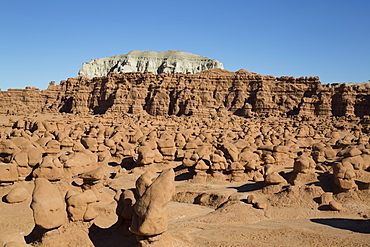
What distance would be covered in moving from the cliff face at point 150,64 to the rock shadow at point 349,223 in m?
76.2

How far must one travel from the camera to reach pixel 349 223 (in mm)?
8477

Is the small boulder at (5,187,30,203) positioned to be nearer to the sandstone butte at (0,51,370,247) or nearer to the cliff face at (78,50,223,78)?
the sandstone butte at (0,51,370,247)

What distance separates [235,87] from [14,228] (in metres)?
50.2

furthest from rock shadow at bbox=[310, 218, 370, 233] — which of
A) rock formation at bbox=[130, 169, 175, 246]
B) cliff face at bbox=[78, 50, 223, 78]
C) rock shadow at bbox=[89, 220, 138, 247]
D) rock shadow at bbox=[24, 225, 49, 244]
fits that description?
cliff face at bbox=[78, 50, 223, 78]

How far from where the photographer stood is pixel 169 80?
5841 centimetres

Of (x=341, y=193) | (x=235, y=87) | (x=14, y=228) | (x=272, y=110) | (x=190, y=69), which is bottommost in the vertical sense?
(x=14, y=228)

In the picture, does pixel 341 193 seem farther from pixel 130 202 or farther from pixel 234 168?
pixel 130 202

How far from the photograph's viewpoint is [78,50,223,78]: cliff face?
8475cm

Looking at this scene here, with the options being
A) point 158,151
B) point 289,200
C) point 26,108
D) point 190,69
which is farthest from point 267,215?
point 190,69

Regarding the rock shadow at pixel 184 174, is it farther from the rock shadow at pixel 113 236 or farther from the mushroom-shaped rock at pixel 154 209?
the mushroom-shaped rock at pixel 154 209

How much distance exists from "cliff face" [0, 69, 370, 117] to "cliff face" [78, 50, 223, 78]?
22407mm

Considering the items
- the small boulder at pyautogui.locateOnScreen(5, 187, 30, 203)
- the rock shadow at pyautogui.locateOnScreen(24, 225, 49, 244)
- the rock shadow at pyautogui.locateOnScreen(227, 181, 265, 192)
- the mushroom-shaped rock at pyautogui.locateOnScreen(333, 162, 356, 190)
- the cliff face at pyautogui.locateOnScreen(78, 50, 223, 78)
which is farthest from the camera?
the cliff face at pyautogui.locateOnScreen(78, 50, 223, 78)

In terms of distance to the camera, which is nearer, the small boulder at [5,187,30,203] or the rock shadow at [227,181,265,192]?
the small boulder at [5,187,30,203]

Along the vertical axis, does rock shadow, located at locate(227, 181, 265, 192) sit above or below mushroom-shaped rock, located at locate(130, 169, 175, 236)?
below
